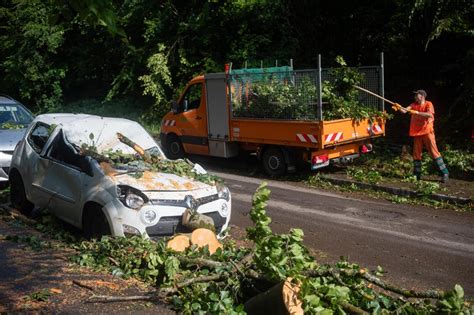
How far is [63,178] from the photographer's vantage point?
24.1ft

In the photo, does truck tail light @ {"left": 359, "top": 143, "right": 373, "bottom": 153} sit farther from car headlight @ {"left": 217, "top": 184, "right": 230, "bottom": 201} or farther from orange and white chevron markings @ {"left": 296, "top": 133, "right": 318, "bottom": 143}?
car headlight @ {"left": 217, "top": 184, "right": 230, "bottom": 201}

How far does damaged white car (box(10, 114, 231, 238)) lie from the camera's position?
6.39 meters

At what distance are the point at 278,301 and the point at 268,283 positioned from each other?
19.8 inches

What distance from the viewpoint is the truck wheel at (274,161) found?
12539 millimetres

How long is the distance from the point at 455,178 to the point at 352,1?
8685 millimetres

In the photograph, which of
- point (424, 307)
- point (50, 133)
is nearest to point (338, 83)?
point (50, 133)

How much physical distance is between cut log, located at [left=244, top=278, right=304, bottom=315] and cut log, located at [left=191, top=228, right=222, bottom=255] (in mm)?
1772

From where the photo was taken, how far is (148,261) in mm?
5305

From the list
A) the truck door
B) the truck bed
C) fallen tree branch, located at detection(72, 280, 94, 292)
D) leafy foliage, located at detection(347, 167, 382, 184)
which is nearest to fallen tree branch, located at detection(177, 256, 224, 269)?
fallen tree branch, located at detection(72, 280, 94, 292)

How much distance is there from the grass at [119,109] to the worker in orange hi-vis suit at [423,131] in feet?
35.0

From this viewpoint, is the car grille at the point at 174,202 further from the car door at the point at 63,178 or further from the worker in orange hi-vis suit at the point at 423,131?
the worker in orange hi-vis suit at the point at 423,131

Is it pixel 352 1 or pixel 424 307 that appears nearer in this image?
pixel 424 307

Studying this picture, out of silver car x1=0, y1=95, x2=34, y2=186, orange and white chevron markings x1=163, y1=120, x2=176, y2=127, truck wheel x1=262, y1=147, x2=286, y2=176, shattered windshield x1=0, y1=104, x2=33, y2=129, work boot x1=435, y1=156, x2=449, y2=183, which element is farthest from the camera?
orange and white chevron markings x1=163, y1=120, x2=176, y2=127

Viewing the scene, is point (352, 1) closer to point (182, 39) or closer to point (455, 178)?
point (182, 39)
